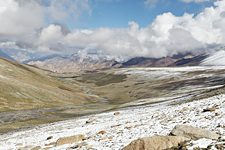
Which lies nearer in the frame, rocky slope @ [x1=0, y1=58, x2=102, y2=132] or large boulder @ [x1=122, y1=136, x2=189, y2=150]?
large boulder @ [x1=122, y1=136, x2=189, y2=150]

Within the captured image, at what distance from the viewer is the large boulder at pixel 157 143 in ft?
83.5

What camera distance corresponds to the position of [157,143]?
25.7 m

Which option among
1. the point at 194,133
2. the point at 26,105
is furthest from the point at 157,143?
the point at 26,105

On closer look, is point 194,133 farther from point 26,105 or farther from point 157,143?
point 26,105

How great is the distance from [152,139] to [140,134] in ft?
23.6

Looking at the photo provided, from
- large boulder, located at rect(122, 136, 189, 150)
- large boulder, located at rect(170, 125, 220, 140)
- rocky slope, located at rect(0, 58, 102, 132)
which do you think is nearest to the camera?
large boulder, located at rect(122, 136, 189, 150)

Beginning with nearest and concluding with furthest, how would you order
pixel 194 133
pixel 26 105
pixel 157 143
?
pixel 157 143, pixel 194 133, pixel 26 105

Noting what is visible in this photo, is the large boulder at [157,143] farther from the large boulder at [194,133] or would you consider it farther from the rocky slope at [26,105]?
the rocky slope at [26,105]

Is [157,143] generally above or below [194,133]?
below

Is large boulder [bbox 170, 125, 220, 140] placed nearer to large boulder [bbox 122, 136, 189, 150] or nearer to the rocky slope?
large boulder [bbox 122, 136, 189, 150]

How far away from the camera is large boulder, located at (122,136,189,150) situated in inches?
1002

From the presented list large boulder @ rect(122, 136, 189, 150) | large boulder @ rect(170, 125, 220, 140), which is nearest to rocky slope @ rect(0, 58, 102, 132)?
large boulder @ rect(170, 125, 220, 140)

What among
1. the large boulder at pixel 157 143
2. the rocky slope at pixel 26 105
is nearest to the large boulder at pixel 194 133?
the large boulder at pixel 157 143

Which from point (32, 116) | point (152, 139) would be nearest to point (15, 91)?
point (32, 116)
